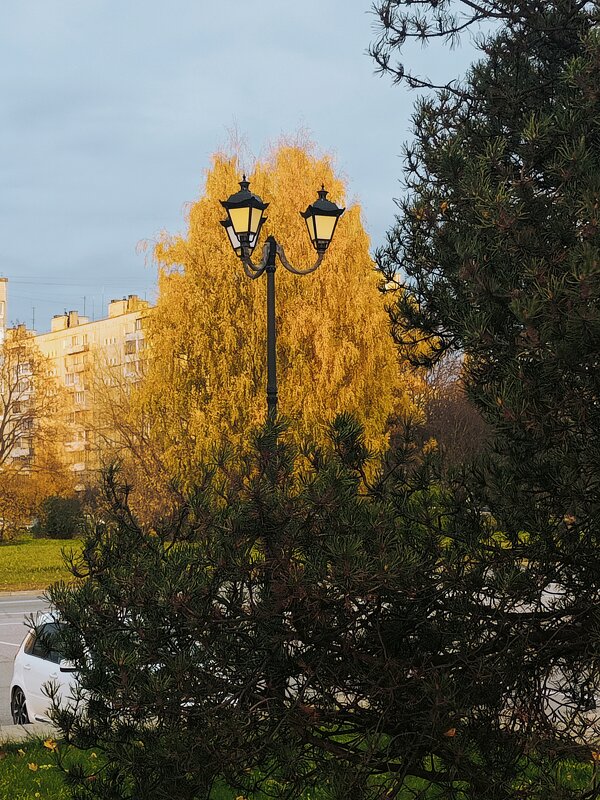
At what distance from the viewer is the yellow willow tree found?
28.5 meters

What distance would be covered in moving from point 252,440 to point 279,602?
75cm

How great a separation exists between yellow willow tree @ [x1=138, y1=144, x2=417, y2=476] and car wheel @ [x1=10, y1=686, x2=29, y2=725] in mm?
16509

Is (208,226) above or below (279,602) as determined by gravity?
above

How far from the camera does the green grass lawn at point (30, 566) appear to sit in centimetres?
2789

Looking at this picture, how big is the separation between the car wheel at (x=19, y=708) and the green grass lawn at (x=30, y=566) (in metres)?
12.8

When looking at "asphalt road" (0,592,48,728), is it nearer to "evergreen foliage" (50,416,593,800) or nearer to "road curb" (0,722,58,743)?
"road curb" (0,722,58,743)

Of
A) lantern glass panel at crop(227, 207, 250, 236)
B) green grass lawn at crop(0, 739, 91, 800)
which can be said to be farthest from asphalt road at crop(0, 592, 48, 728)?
lantern glass panel at crop(227, 207, 250, 236)

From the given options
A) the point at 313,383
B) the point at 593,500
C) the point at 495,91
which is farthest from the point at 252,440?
the point at 313,383

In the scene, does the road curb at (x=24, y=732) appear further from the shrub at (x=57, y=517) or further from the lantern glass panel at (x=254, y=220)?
the shrub at (x=57, y=517)

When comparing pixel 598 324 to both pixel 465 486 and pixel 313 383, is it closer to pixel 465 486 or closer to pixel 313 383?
pixel 465 486

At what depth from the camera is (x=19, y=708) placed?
37.2 ft

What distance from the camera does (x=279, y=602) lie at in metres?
4.23

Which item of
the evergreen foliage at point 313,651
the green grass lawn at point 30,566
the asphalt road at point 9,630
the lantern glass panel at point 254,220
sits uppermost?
the lantern glass panel at point 254,220

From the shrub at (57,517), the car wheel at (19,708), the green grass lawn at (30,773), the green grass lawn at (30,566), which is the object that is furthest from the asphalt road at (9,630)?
the shrub at (57,517)
